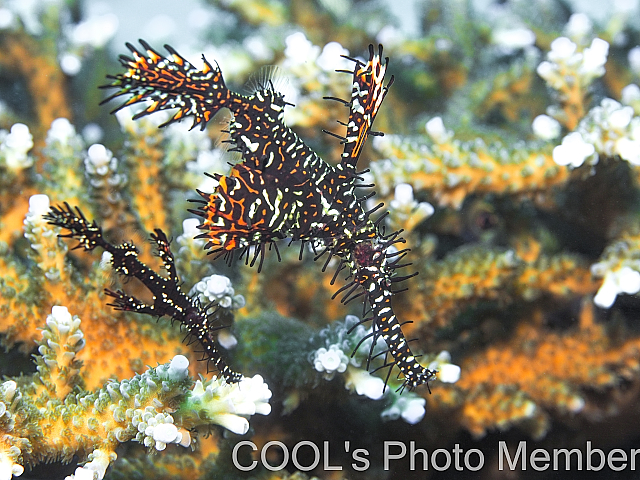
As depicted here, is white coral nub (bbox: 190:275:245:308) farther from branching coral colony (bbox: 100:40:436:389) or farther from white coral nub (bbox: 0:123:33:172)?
white coral nub (bbox: 0:123:33:172)

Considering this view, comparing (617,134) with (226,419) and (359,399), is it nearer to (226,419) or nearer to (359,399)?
(359,399)

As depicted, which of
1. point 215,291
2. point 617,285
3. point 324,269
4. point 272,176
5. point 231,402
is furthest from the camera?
point 617,285

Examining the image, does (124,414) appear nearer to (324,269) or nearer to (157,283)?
(157,283)

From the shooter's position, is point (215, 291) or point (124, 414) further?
point (215, 291)

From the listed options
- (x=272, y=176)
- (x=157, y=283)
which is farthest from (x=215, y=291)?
(x=272, y=176)

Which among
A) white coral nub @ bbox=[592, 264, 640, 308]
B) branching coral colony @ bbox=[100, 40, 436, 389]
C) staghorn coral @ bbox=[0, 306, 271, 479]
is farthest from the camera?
white coral nub @ bbox=[592, 264, 640, 308]

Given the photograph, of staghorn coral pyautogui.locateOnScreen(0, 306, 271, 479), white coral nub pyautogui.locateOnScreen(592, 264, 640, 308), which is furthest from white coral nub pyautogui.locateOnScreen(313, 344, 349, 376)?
white coral nub pyautogui.locateOnScreen(592, 264, 640, 308)

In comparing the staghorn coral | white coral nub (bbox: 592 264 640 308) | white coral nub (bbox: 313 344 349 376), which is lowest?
the staghorn coral
